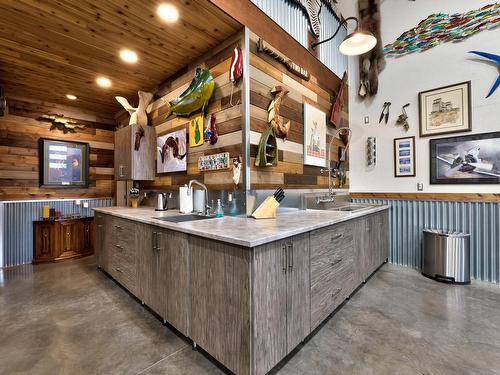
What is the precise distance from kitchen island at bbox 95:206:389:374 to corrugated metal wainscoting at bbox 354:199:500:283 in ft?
5.42

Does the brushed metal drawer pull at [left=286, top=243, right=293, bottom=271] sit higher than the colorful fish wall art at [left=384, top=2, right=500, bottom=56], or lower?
lower

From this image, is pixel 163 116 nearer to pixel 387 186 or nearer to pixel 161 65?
pixel 161 65

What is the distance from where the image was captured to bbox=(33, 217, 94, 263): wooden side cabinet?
3.64 m

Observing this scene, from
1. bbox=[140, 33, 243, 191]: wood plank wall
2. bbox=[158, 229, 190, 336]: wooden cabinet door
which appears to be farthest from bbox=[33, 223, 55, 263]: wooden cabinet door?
bbox=[158, 229, 190, 336]: wooden cabinet door

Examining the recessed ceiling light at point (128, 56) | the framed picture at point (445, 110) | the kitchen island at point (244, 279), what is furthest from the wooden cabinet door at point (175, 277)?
the framed picture at point (445, 110)

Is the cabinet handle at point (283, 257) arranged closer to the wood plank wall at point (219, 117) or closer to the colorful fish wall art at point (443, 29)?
the wood plank wall at point (219, 117)

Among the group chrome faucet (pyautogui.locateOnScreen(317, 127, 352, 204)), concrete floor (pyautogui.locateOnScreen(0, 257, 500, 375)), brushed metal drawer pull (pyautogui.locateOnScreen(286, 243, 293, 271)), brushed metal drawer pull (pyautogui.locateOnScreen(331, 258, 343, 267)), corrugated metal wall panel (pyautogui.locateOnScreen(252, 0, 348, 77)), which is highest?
corrugated metal wall panel (pyautogui.locateOnScreen(252, 0, 348, 77))

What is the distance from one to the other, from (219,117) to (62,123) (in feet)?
10.8

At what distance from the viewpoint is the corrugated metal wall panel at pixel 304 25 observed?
2535 mm

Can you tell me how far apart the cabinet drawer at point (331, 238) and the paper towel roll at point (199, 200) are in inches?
47.3

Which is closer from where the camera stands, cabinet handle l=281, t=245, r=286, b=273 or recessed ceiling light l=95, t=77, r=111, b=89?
cabinet handle l=281, t=245, r=286, b=273

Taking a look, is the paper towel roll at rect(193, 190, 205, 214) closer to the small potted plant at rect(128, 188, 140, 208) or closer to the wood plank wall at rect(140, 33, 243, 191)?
the wood plank wall at rect(140, 33, 243, 191)

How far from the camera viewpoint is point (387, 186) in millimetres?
3676

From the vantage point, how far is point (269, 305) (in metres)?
1.36
